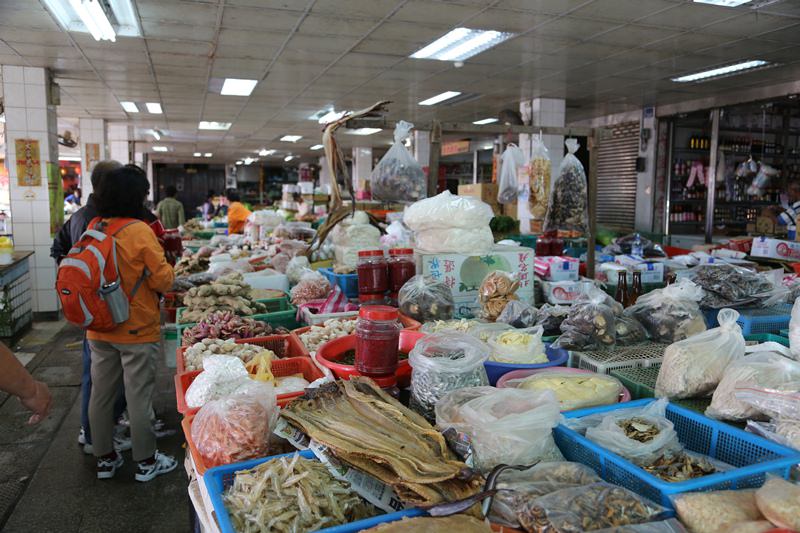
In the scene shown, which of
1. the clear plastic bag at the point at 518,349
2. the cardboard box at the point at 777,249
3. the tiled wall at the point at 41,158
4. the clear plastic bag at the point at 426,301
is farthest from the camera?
the tiled wall at the point at 41,158

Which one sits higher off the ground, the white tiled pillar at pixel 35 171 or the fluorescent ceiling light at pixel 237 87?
the fluorescent ceiling light at pixel 237 87

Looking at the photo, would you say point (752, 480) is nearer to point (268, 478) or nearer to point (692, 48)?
point (268, 478)

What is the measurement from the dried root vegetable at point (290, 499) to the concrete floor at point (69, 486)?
214 cm

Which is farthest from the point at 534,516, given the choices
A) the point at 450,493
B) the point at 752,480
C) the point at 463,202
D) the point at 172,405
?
the point at 172,405

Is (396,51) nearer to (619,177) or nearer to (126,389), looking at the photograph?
(126,389)

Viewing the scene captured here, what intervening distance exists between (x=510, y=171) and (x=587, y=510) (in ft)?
17.7

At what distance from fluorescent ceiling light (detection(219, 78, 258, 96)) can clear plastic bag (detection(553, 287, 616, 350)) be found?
300 inches

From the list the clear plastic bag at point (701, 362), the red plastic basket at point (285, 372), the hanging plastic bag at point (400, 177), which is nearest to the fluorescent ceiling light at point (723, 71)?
the hanging plastic bag at point (400, 177)

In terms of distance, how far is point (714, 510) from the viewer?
1.22 m

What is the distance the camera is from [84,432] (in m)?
3.92

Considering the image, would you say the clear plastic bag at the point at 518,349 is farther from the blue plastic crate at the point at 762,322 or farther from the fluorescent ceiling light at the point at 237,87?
the fluorescent ceiling light at the point at 237,87

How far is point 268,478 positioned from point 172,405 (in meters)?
3.97

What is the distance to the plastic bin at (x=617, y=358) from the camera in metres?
2.24

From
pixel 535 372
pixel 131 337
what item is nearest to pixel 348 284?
pixel 131 337
